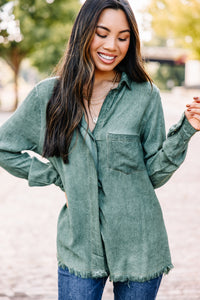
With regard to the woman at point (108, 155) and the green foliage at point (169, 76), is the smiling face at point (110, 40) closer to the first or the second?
the woman at point (108, 155)

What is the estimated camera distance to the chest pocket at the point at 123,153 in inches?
71.0

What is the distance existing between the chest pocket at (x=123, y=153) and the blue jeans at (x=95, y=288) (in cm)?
47

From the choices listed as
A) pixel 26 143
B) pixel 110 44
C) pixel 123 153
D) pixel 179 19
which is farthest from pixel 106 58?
pixel 179 19

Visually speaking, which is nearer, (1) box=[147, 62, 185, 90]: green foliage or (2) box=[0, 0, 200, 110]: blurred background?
(2) box=[0, 0, 200, 110]: blurred background

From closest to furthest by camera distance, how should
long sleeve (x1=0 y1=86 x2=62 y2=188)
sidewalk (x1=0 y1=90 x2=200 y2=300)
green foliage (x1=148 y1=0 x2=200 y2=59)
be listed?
long sleeve (x1=0 y1=86 x2=62 y2=188)
sidewalk (x1=0 y1=90 x2=200 y2=300)
green foliage (x1=148 y1=0 x2=200 y2=59)

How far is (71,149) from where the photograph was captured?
1840mm

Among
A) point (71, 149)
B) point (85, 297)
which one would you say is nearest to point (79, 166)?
point (71, 149)

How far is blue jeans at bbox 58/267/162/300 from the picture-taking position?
181 cm

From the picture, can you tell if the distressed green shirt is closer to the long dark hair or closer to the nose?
the long dark hair

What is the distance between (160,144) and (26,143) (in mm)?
615

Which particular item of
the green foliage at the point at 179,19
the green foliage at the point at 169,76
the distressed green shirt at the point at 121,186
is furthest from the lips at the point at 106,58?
the green foliage at the point at 169,76

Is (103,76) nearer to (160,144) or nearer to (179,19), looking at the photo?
(160,144)

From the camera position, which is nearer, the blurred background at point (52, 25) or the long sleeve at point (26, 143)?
the long sleeve at point (26, 143)

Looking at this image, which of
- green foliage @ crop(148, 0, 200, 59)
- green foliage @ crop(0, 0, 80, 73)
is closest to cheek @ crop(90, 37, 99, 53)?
green foliage @ crop(148, 0, 200, 59)
